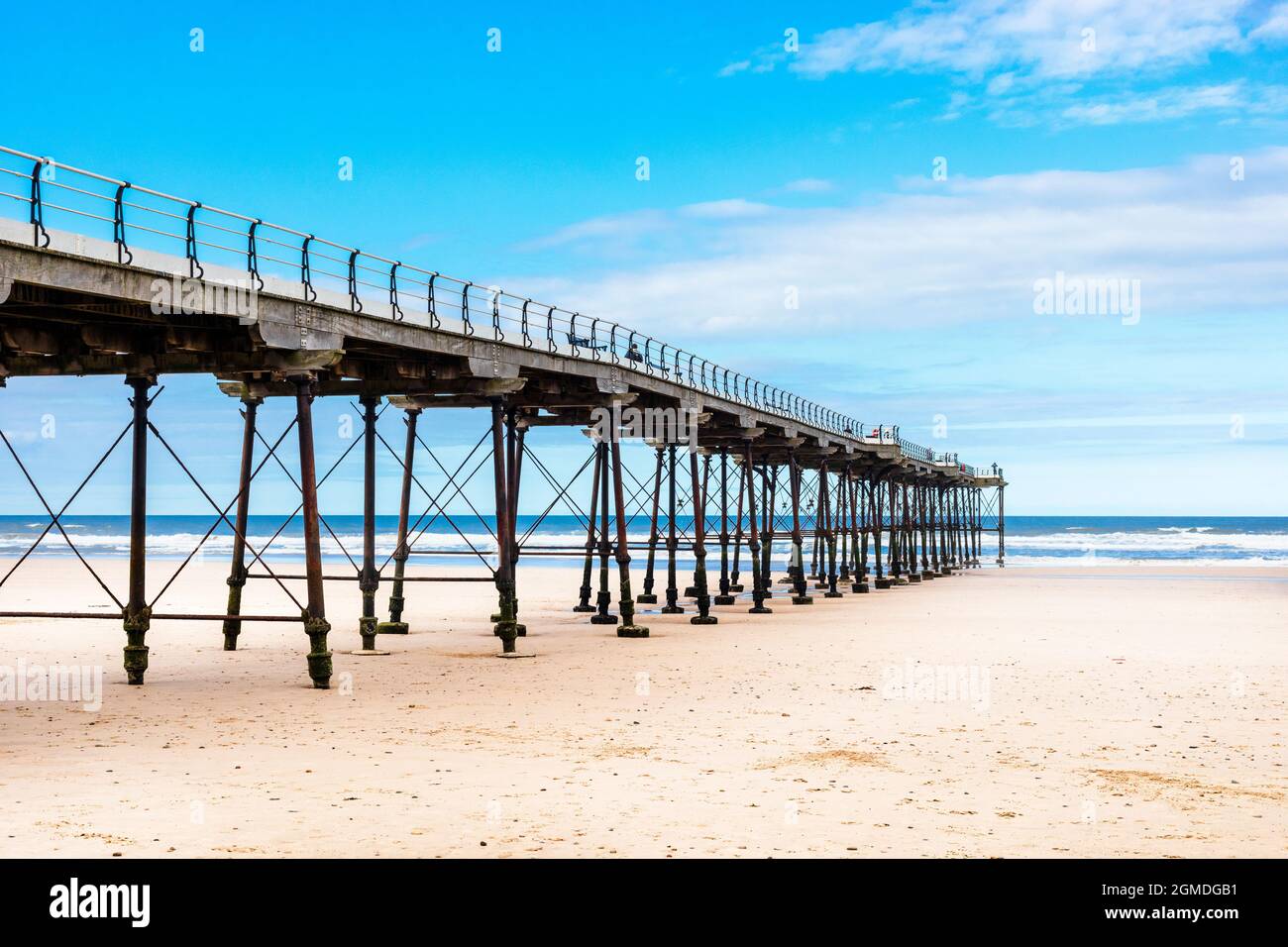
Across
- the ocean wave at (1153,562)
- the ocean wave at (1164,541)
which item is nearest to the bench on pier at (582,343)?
the ocean wave at (1153,562)

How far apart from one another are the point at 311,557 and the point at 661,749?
6555mm

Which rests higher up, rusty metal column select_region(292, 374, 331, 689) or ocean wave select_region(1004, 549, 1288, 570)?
rusty metal column select_region(292, 374, 331, 689)

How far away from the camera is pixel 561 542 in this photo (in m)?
130

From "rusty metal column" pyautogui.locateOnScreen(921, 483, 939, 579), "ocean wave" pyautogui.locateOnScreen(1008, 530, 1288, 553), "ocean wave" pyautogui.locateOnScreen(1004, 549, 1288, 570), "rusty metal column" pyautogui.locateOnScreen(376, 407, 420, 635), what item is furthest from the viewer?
→ "ocean wave" pyautogui.locateOnScreen(1008, 530, 1288, 553)

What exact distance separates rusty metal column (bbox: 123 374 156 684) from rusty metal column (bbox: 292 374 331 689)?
210 centimetres

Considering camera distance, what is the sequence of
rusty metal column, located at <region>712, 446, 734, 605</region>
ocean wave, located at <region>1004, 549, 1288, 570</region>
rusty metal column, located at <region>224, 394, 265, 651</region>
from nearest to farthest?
rusty metal column, located at <region>224, 394, 265, 651</region> < rusty metal column, located at <region>712, 446, 734, 605</region> < ocean wave, located at <region>1004, 549, 1288, 570</region>

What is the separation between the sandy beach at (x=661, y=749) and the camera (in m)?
9.73

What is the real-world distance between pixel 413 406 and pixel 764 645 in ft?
28.0

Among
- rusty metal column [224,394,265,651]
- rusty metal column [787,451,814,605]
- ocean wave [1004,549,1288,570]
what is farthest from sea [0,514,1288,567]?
rusty metal column [224,394,265,651]

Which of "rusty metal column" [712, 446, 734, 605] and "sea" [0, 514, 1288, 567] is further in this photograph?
"sea" [0, 514, 1288, 567]

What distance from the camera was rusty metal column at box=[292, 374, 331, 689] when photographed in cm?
1797

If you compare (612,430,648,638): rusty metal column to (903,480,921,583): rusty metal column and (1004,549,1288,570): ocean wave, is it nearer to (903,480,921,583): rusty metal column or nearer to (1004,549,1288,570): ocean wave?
(903,480,921,583): rusty metal column

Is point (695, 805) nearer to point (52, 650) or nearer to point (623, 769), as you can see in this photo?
point (623, 769)
